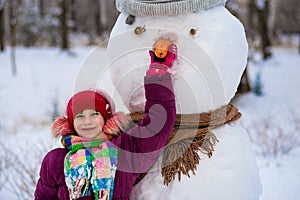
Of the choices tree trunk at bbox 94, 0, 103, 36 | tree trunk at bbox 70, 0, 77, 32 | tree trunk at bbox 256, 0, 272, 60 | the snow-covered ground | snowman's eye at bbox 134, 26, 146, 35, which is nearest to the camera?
snowman's eye at bbox 134, 26, 146, 35

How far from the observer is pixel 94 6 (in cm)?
1759

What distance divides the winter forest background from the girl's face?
41cm

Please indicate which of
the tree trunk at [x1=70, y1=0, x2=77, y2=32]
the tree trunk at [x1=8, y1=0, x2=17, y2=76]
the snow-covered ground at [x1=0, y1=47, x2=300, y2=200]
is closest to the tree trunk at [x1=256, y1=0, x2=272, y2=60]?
the snow-covered ground at [x1=0, y1=47, x2=300, y2=200]

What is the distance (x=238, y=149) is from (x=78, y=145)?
0.68m

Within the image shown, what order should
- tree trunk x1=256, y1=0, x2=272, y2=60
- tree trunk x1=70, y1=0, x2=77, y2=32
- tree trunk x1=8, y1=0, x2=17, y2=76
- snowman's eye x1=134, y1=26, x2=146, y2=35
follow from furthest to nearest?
tree trunk x1=70, y1=0, x2=77, y2=32, tree trunk x1=256, y1=0, x2=272, y2=60, tree trunk x1=8, y1=0, x2=17, y2=76, snowman's eye x1=134, y1=26, x2=146, y2=35

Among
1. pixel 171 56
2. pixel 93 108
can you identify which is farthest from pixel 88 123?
pixel 171 56

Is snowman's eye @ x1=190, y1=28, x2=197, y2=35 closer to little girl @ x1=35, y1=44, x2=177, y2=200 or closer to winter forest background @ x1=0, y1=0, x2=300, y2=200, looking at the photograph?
little girl @ x1=35, y1=44, x2=177, y2=200

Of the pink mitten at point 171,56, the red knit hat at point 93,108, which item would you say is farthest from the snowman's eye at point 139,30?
the red knit hat at point 93,108

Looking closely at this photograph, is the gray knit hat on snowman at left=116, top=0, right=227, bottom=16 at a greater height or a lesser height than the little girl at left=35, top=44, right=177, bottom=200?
greater

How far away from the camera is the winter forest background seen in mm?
3365

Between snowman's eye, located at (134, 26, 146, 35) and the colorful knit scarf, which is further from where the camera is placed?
snowman's eye, located at (134, 26, 146, 35)

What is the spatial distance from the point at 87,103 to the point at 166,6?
493 millimetres

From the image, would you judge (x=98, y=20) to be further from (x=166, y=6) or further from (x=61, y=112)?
(x=166, y=6)

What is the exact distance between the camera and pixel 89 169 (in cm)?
152
